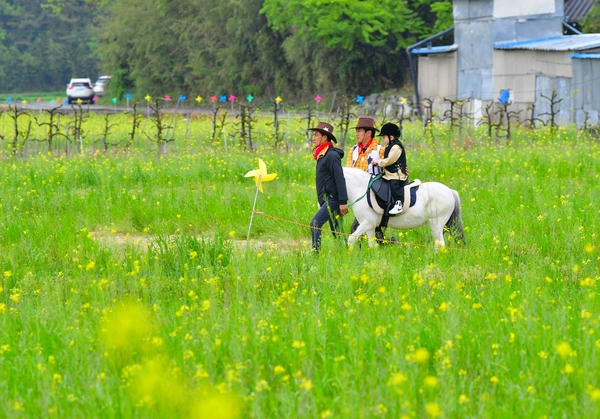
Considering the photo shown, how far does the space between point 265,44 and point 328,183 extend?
41.0 m

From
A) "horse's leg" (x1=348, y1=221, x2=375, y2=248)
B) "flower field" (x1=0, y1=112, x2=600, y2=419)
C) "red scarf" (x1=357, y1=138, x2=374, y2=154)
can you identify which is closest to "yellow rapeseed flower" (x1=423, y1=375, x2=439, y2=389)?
"flower field" (x1=0, y1=112, x2=600, y2=419)

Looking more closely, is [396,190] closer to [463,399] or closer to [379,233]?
[379,233]

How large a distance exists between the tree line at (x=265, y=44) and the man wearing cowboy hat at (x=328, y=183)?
32.5 m

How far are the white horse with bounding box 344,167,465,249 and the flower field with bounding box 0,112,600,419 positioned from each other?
0.89ft

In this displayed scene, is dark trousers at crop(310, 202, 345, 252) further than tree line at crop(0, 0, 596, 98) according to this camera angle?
No

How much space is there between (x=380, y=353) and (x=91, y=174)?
10374 mm

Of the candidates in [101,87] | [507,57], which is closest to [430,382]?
[507,57]

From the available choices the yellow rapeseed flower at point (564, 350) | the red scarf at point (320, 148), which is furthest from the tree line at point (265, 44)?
the yellow rapeseed flower at point (564, 350)

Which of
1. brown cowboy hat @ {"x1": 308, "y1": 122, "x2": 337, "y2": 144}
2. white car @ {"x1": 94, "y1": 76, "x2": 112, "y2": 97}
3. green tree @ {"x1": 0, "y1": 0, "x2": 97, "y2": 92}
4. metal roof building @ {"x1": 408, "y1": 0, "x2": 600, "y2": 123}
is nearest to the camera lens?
brown cowboy hat @ {"x1": 308, "y1": 122, "x2": 337, "y2": 144}

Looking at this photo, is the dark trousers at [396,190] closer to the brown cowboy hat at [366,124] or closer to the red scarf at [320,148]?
the brown cowboy hat at [366,124]

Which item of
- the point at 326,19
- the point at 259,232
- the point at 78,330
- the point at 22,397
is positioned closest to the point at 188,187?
the point at 259,232

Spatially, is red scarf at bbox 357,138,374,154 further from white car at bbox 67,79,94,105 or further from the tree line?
white car at bbox 67,79,94,105

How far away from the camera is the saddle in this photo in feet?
33.0

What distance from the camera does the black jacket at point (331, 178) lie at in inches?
400
